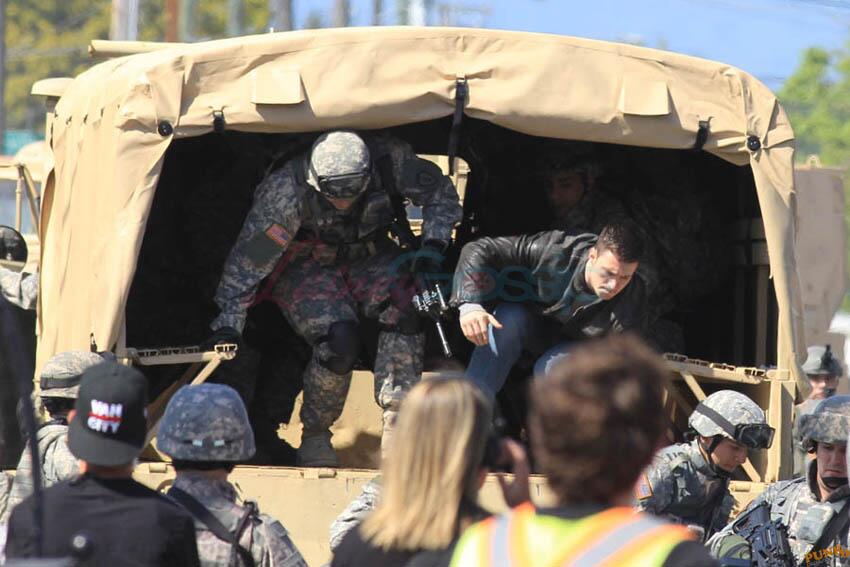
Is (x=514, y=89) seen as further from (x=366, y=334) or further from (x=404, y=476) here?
(x=404, y=476)

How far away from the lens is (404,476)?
11.8 ft

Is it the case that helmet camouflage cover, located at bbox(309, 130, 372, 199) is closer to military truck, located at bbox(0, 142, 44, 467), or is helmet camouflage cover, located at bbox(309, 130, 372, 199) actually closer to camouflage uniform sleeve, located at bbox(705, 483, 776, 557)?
military truck, located at bbox(0, 142, 44, 467)

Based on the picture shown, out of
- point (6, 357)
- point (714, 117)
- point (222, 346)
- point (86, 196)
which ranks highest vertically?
point (714, 117)

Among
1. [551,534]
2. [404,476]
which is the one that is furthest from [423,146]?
[551,534]

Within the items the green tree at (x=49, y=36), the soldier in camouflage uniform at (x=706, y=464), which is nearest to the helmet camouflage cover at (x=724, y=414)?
the soldier in camouflage uniform at (x=706, y=464)

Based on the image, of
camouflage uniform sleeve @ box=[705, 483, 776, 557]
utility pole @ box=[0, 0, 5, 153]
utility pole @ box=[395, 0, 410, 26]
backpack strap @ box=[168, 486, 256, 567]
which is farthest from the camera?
utility pole @ box=[395, 0, 410, 26]

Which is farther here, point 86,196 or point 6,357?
point 6,357

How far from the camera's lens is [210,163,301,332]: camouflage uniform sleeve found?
7355 mm

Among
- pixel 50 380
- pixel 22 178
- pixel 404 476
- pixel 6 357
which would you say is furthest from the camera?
pixel 22 178

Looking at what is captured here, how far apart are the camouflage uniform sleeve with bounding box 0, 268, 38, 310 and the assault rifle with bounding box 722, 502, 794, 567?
13.0ft

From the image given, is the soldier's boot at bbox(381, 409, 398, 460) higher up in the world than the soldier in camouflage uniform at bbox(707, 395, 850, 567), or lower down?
lower down

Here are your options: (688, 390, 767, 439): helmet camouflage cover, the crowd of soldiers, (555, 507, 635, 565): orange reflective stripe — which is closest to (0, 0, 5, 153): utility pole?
the crowd of soldiers

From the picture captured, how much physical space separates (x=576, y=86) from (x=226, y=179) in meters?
1.99

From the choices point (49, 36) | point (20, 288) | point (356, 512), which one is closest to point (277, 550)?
point (356, 512)
